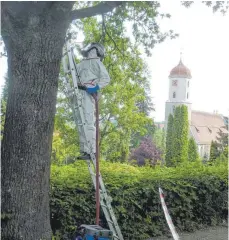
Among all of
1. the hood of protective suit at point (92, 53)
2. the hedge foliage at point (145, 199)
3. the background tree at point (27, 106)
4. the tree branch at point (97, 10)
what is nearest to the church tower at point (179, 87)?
the hedge foliage at point (145, 199)

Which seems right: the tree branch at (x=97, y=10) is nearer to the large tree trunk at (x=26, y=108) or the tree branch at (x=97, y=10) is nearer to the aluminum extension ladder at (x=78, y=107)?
the large tree trunk at (x=26, y=108)

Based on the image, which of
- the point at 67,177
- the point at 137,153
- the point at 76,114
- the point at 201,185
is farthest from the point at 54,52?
the point at 137,153

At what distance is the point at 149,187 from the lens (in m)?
7.72

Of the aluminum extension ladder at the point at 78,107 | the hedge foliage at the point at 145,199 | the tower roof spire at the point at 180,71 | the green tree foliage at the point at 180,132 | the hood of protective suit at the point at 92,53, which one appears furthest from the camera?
the tower roof spire at the point at 180,71

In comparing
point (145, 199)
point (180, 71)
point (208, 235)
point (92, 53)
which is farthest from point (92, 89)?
point (180, 71)

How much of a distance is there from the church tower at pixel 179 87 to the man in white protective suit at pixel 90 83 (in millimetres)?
59008

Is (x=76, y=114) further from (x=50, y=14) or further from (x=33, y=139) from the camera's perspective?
(x=50, y=14)

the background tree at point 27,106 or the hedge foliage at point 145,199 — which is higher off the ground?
the background tree at point 27,106

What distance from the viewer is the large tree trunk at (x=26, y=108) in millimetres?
5180

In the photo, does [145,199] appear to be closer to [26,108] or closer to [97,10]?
[26,108]

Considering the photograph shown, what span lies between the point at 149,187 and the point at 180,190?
0.89m

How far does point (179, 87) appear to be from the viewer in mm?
65312

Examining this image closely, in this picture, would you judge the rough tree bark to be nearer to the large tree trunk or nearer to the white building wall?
the large tree trunk

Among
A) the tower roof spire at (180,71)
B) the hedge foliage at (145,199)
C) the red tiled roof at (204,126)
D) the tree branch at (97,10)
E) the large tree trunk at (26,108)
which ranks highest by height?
the tower roof spire at (180,71)
